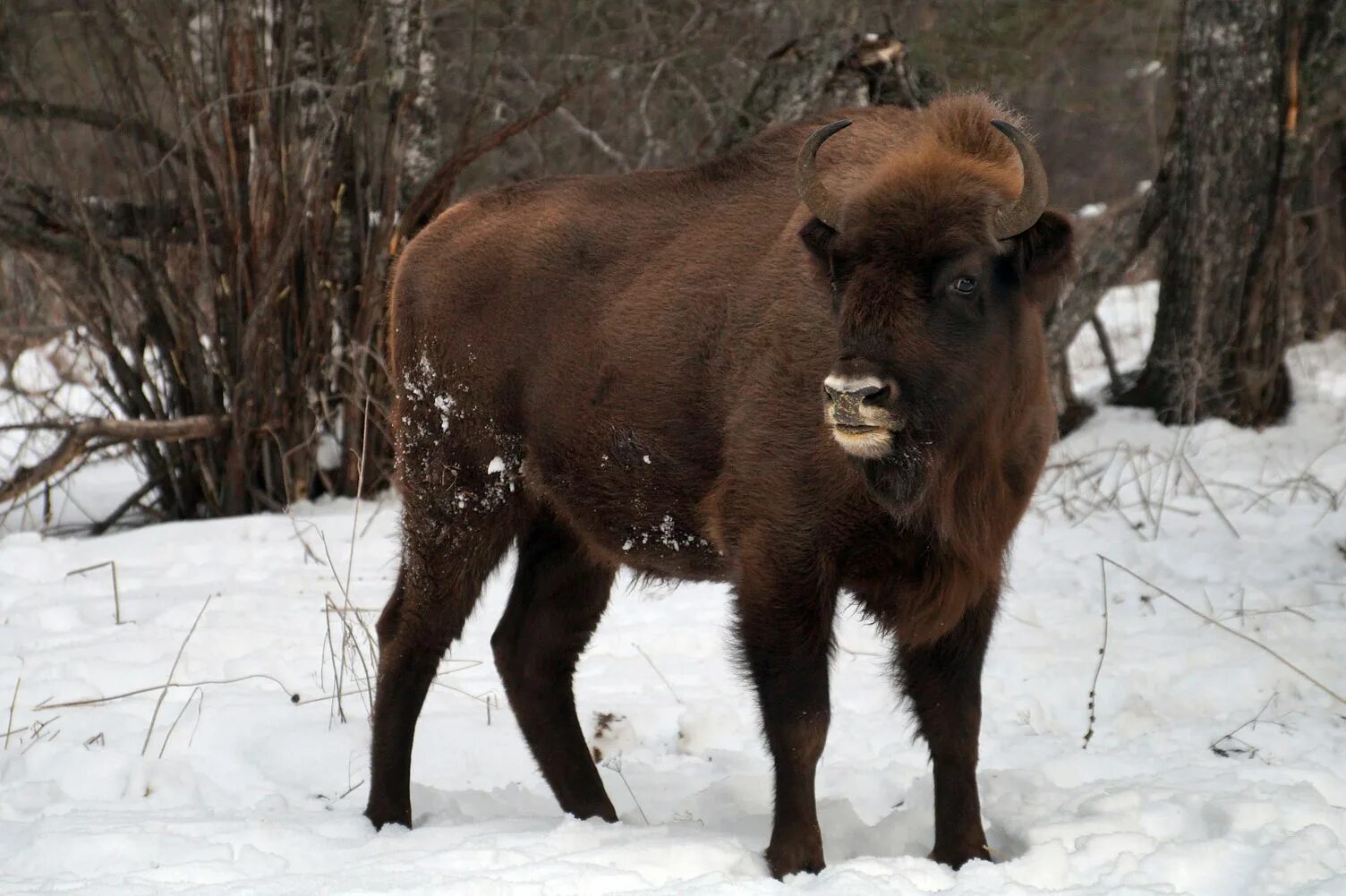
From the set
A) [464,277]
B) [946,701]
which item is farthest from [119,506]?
[946,701]

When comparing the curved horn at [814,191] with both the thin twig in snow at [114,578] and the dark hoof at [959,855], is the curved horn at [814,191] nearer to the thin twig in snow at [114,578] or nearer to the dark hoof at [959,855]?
the dark hoof at [959,855]

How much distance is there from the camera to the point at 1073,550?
650 cm

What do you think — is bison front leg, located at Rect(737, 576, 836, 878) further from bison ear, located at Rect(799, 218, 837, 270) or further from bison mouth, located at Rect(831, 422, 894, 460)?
bison ear, located at Rect(799, 218, 837, 270)

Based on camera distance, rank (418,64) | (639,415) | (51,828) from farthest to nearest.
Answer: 1. (418,64)
2. (639,415)
3. (51,828)

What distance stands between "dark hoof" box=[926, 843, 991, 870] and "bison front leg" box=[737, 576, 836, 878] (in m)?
0.36

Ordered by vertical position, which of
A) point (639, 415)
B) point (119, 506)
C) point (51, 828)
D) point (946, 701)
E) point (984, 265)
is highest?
point (984, 265)

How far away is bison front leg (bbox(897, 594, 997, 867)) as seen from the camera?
12.3ft

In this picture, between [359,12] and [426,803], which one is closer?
[426,803]

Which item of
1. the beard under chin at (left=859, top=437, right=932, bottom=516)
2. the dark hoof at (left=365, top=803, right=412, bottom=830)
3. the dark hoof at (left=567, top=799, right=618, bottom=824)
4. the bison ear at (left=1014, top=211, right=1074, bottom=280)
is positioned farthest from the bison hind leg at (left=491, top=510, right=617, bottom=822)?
the bison ear at (left=1014, top=211, right=1074, bottom=280)

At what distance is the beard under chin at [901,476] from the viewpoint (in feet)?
11.0

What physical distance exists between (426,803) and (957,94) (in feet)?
9.04

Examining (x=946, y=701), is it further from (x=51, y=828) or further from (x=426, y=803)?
(x=51, y=828)

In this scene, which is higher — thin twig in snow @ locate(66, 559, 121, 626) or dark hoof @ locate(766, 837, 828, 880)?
dark hoof @ locate(766, 837, 828, 880)

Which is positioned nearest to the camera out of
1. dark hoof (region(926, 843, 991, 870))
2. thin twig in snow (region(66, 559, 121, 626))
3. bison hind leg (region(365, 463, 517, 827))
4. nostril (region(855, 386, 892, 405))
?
nostril (region(855, 386, 892, 405))
